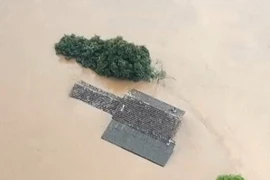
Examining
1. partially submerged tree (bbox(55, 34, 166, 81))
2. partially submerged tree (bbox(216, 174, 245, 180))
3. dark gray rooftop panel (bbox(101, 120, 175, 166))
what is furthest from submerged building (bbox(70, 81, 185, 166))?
partially submerged tree (bbox(216, 174, 245, 180))

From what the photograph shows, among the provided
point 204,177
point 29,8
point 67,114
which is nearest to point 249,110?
point 204,177

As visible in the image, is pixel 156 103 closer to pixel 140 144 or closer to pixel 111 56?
pixel 140 144

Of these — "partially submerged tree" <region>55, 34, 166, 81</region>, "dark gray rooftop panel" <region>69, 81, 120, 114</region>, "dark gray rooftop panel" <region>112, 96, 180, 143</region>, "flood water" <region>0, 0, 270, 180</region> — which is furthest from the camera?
"partially submerged tree" <region>55, 34, 166, 81</region>

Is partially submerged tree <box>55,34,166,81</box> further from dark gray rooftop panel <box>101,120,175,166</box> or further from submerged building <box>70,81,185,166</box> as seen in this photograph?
dark gray rooftop panel <box>101,120,175,166</box>

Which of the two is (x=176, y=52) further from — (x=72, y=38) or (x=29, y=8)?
(x=29, y=8)

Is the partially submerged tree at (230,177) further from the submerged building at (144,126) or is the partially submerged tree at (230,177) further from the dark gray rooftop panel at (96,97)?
the dark gray rooftop panel at (96,97)

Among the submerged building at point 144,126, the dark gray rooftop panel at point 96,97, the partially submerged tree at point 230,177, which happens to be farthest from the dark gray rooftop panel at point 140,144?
the partially submerged tree at point 230,177

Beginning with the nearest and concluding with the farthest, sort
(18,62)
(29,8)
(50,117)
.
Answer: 1. (50,117)
2. (18,62)
3. (29,8)
